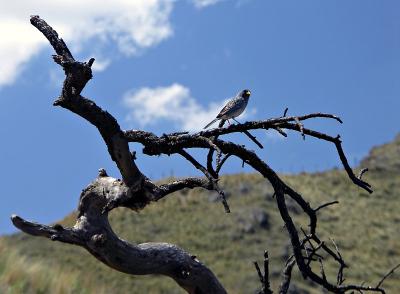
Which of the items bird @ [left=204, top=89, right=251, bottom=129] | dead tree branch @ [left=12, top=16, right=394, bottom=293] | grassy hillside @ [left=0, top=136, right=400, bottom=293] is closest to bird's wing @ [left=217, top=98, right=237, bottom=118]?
bird @ [left=204, top=89, right=251, bottom=129]

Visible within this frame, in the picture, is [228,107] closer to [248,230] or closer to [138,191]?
[138,191]

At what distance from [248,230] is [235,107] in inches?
1524

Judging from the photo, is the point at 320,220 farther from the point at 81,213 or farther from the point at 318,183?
the point at 81,213

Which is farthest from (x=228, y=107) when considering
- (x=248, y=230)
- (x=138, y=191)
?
(x=248, y=230)

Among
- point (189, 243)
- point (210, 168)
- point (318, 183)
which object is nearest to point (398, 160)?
point (318, 183)

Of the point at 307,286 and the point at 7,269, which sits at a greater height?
the point at 307,286

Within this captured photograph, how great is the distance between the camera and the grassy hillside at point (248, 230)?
1581 inches

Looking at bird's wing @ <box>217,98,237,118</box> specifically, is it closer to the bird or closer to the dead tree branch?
the bird

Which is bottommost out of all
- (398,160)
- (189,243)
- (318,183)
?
(189,243)

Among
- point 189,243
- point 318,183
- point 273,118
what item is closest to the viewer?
point 273,118

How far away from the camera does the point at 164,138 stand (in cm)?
625

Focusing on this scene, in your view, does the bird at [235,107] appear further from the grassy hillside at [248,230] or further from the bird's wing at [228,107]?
the grassy hillside at [248,230]

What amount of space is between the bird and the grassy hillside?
2648cm

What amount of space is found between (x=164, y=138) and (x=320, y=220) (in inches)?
1793
